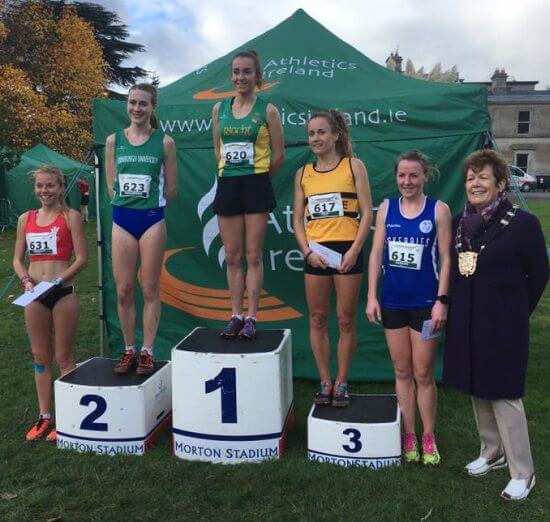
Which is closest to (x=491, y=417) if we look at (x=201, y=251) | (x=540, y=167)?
(x=201, y=251)

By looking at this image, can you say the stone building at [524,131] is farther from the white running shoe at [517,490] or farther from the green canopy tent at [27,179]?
the white running shoe at [517,490]

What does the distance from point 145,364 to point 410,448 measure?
5.49 feet

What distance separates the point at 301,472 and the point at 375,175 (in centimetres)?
244

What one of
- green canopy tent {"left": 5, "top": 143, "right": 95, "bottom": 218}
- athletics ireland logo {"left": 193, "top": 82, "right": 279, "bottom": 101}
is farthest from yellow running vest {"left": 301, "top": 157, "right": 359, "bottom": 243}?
green canopy tent {"left": 5, "top": 143, "right": 95, "bottom": 218}

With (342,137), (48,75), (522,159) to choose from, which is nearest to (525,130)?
(522,159)

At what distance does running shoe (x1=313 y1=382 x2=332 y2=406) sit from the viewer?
3398mm

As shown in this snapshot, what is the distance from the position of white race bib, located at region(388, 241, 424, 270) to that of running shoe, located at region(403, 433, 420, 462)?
3.28ft

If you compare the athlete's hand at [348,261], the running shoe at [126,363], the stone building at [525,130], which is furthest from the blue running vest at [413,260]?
the stone building at [525,130]

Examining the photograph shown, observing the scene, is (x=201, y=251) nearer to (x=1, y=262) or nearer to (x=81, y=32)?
(x=1, y=262)

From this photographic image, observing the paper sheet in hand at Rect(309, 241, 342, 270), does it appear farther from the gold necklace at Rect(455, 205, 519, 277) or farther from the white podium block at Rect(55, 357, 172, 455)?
the white podium block at Rect(55, 357, 172, 455)

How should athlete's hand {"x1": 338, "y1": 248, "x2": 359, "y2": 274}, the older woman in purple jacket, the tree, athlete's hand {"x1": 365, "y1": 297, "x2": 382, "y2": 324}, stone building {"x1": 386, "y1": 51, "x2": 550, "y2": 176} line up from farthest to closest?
stone building {"x1": 386, "y1": 51, "x2": 550, "y2": 176} < the tree < athlete's hand {"x1": 338, "y1": 248, "x2": 359, "y2": 274} < athlete's hand {"x1": 365, "y1": 297, "x2": 382, "y2": 324} < the older woman in purple jacket

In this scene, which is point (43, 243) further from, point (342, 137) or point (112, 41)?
point (112, 41)

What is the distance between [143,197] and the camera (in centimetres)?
342

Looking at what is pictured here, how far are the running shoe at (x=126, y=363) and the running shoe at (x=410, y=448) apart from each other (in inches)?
68.8
